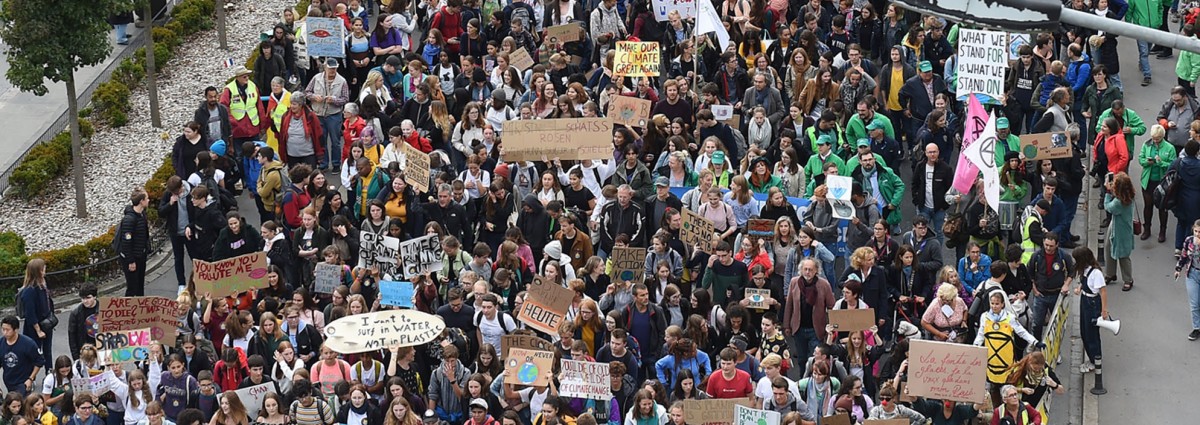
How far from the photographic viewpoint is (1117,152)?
2220cm

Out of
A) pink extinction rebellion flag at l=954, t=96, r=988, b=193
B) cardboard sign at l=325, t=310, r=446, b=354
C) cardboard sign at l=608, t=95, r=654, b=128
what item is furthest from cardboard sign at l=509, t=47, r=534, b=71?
cardboard sign at l=325, t=310, r=446, b=354

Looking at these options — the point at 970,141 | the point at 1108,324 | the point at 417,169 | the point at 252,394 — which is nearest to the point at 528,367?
the point at 252,394

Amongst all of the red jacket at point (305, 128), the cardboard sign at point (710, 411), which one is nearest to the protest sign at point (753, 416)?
the cardboard sign at point (710, 411)

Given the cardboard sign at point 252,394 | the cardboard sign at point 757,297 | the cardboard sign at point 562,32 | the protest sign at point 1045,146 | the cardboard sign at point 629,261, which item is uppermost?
the cardboard sign at point 562,32

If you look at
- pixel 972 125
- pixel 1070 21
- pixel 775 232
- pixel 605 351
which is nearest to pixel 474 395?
pixel 605 351

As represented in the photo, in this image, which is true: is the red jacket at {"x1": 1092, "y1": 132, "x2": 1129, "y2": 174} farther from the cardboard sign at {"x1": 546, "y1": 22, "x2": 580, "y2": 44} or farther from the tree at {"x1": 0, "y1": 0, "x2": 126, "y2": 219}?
the tree at {"x1": 0, "y1": 0, "x2": 126, "y2": 219}

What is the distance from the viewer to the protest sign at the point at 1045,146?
21.4 meters

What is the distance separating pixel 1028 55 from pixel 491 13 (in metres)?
7.43

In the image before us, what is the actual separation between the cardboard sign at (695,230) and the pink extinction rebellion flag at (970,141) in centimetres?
265

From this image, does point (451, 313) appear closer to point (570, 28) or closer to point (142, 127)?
point (570, 28)

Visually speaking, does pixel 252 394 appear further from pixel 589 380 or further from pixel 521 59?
pixel 521 59

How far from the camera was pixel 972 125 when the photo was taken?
20.6 m

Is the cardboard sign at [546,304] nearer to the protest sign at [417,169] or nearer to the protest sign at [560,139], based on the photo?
the protest sign at [417,169]

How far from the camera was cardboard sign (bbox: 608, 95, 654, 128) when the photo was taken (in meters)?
22.8
